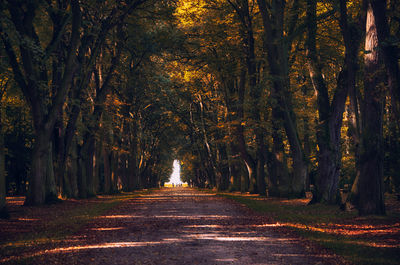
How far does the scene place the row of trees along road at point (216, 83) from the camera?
13.7 meters

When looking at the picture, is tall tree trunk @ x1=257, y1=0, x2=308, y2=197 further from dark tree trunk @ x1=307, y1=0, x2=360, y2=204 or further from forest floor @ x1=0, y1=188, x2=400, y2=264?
forest floor @ x1=0, y1=188, x2=400, y2=264

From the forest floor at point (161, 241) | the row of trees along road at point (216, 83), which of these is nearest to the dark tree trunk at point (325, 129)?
the row of trees along road at point (216, 83)

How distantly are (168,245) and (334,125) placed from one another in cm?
1293

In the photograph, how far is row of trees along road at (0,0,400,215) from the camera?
45.0 ft

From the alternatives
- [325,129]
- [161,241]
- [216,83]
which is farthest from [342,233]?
[216,83]

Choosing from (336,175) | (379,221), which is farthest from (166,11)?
(379,221)

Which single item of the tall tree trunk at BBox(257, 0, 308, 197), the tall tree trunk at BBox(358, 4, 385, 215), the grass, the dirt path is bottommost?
the grass

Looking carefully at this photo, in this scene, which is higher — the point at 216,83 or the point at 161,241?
the point at 216,83

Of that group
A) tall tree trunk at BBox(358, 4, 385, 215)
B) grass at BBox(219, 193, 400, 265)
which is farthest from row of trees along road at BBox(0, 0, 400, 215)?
grass at BBox(219, 193, 400, 265)

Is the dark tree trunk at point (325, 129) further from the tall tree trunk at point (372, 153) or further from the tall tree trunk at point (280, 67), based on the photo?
the tall tree trunk at point (372, 153)

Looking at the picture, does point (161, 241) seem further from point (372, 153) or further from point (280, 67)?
point (280, 67)

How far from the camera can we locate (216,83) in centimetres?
3847

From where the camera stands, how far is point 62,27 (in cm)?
1911

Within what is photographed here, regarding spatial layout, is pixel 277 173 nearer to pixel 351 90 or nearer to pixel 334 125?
pixel 334 125
